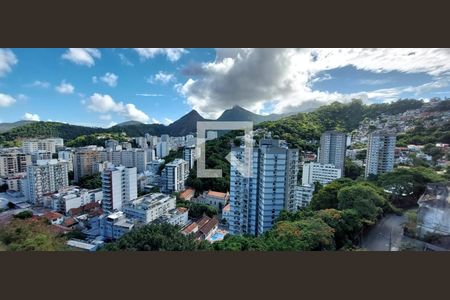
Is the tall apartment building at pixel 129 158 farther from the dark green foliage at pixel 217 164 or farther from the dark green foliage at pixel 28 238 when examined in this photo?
the dark green foliage at pixel 28 238

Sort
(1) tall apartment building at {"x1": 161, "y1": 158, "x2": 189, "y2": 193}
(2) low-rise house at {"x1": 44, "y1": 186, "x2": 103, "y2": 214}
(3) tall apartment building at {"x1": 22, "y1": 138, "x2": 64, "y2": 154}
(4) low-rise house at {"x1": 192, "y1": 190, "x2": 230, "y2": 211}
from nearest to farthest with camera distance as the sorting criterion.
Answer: (3) tall apartment building at {"x1": 22, "y1": 138, "x2": 64, "y2": 154} → (2) low-rise house at {"x1": 44, "y1": 186, "x2": 103, "y2": 214} → (4) low-rise house at {"x1": 192, "y1": 190, "x2": 230, "y2": 211} → (1) tall apartment building at {"x1": 161, "y1": 158, "x2": 189, "y2": 193}

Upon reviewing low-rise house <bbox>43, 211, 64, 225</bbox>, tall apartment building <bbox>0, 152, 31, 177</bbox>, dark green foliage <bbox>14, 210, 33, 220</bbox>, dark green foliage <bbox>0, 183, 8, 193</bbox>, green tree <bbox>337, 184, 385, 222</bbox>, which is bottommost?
low-rise house <bbox>43, 211, 64, 225</bbox>

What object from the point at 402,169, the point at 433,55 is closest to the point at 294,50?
the point at 433,55

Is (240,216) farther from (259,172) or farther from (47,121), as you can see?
(47,121)

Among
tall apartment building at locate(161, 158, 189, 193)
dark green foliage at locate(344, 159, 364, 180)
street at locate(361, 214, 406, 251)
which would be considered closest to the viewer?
street at locate(361, 214, 406, 251)

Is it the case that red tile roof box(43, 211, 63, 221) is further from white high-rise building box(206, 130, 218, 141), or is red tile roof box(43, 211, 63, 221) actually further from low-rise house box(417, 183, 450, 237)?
low-rise house box(417, 183, 450, 237)

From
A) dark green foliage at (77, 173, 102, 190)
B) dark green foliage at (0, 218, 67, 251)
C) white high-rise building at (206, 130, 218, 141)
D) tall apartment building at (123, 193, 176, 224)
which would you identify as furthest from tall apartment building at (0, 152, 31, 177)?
white high-rise building at (206, 130, 218, 141)

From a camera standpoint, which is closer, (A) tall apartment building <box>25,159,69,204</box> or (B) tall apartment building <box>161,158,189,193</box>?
(A) tall apartment building <box>25,159,69,204</box>

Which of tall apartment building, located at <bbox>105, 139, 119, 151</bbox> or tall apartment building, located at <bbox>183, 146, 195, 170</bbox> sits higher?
tall apartment building, located at <bbox>105, 139, 119, 151</bbox>

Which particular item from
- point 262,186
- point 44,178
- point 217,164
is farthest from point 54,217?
point 262,186

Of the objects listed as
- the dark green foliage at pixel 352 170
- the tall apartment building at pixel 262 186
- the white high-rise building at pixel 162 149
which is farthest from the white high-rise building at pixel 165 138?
the dark green foliage at pixel 352 170
